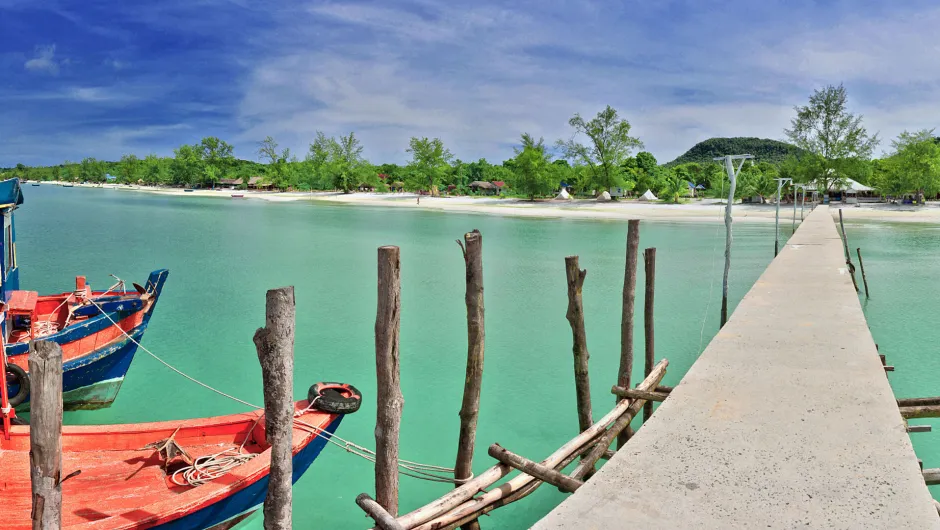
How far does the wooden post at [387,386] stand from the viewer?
486cm

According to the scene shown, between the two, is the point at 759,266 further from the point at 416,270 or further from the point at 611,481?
the point at 611,481

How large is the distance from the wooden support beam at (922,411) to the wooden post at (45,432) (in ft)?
21.0

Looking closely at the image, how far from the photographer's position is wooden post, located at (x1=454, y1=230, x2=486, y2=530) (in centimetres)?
591

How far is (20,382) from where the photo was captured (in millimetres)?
7867

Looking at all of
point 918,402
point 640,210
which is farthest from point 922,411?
point 640,210

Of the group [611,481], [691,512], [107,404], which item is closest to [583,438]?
[611,481]

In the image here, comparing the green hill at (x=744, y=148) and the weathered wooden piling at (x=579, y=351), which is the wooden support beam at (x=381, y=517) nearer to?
the weathered wooden piling at (x=579, y=351)

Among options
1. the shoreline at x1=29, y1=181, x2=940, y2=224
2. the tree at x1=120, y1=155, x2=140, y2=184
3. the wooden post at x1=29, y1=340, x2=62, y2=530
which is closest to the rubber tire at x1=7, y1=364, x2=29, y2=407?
the wooden post at x1=29, y1=340, x2=62, y2=530

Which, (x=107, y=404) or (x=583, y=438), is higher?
(x=583, y=438)

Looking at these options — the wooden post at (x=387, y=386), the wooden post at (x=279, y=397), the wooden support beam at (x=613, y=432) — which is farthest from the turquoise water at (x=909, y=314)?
the wooden post at (x=279, y=397)

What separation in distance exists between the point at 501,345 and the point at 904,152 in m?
63.3

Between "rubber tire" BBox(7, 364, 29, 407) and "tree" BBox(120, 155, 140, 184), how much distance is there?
6737 inches

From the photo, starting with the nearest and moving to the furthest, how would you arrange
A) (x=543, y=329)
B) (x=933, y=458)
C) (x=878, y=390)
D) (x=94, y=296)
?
(x=878, y=390) → (x=933, y=458) → (x=94, y=296) → (x=543, y=329)

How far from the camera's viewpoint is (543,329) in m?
15.6
